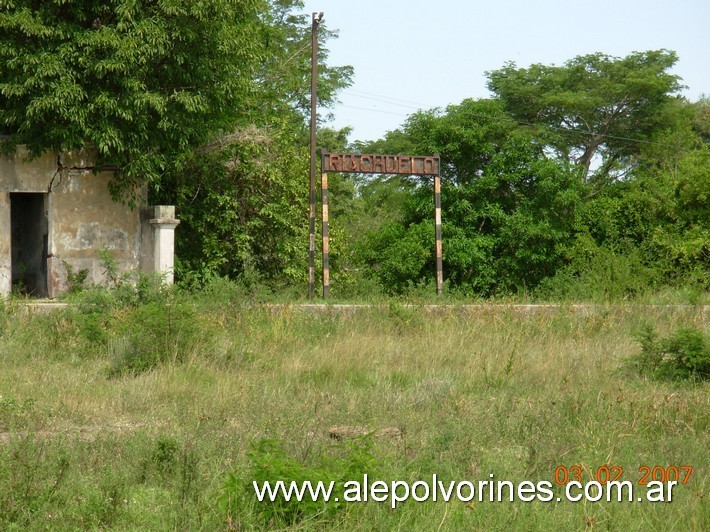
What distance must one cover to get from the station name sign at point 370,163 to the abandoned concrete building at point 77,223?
11.5ft

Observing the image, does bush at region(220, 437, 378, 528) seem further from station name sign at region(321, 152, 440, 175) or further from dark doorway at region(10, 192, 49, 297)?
station name sign at region(321, 152, 440, 175)

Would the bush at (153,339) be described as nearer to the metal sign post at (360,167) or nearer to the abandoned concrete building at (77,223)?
the abandoned concrete building at (77,223)

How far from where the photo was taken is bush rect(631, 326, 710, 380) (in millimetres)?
8586

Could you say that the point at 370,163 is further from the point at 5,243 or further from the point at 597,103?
the point at 597,103

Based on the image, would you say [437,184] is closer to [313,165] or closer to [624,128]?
[313,165]

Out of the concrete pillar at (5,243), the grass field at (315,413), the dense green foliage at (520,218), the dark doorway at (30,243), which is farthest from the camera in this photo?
the dense green foliage at (520,218)

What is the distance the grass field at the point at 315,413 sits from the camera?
4613 mm

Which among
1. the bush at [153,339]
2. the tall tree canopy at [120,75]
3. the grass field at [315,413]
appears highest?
the tall tree canopy at [120,75]

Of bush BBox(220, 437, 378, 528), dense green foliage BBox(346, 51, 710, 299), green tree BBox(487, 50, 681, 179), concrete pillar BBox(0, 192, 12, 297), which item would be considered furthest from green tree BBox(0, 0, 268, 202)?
green tree BBox(487, 50, 681, 179)

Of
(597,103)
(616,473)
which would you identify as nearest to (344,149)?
(597,103)

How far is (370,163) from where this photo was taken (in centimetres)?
1866

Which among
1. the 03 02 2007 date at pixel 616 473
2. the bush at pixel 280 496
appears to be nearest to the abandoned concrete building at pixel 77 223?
the 03 02 2007 date at pixel 616 473

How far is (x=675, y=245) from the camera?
897 inches

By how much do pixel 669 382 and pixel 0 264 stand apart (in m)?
12.8
